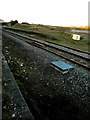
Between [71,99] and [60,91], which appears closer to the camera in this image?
[71,99]

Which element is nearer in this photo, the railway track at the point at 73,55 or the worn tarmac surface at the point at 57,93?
the worn tarmac surface at the point at 57,93

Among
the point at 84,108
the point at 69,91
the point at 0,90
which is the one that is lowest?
the point at 84,108

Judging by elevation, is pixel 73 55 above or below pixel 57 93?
above

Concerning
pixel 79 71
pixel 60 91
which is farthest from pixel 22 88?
pixel 79 71

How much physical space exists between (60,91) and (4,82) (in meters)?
2.34

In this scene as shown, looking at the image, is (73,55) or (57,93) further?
(73,55)

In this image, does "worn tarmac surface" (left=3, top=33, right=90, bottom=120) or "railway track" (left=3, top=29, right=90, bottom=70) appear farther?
"railway track" (left=3, top=29, right=90, bottom=70)

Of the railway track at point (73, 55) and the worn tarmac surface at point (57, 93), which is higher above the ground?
the railway track at point (73, 55)

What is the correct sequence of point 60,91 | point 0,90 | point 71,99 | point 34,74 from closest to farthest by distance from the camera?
point 0,90 < point 71,99 < point 60,91 < point 34,74

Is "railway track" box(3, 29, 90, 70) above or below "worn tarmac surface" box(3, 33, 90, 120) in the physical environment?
above

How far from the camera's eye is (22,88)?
13.1ft

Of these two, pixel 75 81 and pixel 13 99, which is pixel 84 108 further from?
pixel 13 99

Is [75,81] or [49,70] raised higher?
[49,70]

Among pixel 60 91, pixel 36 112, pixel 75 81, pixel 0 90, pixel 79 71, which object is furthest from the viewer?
pixel 79 71
